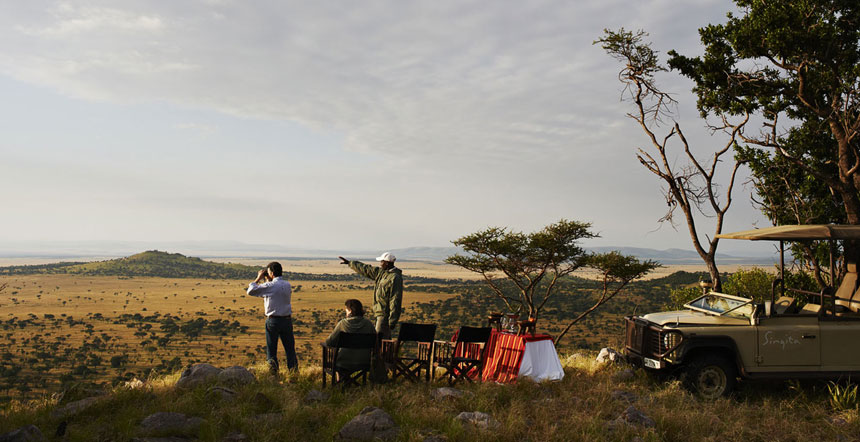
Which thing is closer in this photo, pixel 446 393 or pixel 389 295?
pixel 446 393

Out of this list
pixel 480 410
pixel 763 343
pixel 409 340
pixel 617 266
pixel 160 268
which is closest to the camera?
pixel 480 410

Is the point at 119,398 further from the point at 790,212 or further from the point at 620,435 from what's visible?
the point at 790,212

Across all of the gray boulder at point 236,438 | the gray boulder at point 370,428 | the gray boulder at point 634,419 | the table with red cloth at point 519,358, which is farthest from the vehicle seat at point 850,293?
the gray boulder at point 236,438

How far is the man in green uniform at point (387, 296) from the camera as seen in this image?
9.76 m

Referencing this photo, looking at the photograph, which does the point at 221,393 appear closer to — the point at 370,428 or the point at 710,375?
the point at 370,428

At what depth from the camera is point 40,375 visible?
93.0 ft

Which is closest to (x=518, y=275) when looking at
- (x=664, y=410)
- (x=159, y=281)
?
(x=664, y=410)

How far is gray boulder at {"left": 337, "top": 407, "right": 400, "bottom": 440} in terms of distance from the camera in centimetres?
673

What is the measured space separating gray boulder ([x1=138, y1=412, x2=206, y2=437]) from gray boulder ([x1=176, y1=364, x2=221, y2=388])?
1.62 m

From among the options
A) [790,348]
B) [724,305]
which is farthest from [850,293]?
[724,305]

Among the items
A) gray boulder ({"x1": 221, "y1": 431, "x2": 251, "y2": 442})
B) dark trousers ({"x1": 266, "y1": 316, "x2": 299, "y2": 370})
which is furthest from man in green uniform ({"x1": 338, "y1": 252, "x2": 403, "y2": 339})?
gray boulder ({"x1": 221, "y1": 431, "x2": 251, "y2": 442})

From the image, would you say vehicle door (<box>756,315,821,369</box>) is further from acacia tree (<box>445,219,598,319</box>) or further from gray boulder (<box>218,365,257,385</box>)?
acacia tree (<box>445,219,598,319</box>)

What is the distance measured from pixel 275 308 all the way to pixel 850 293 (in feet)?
32.4

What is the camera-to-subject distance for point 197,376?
29.3 ft
